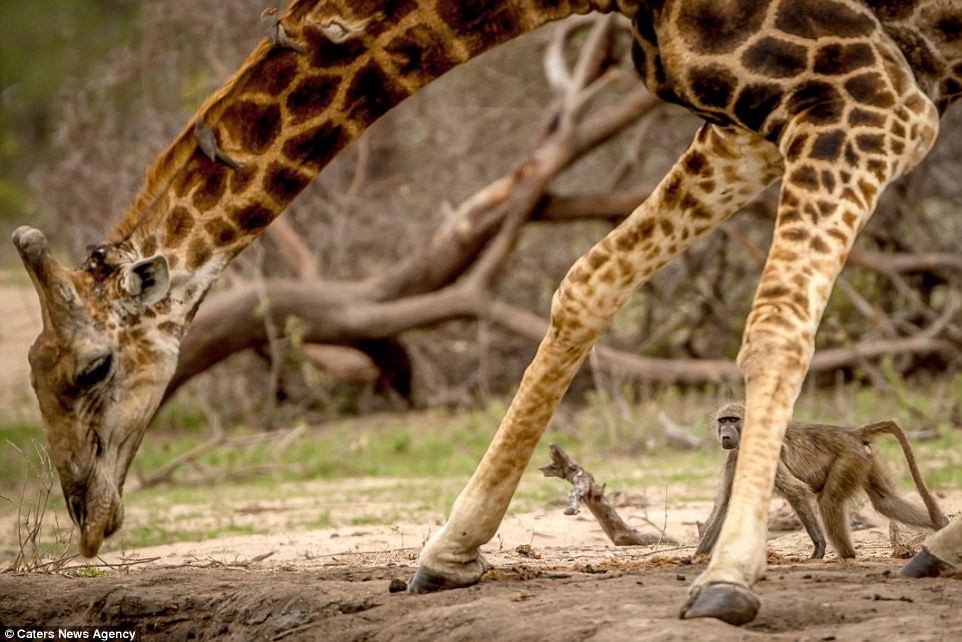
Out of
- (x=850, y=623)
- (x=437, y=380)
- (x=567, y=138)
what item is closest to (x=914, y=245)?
(x=567, y=138)

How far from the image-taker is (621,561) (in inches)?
199

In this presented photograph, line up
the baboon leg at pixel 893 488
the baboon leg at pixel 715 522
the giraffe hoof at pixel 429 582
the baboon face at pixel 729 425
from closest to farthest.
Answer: the giraffe hoof at pixel 429 582
the baboon leg at pixel 715 522
the baboon leg at pixel 893 488
the baboon face at pixel 729 425

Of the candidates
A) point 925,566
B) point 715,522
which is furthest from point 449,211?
point 925,566

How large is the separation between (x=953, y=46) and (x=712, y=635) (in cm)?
221

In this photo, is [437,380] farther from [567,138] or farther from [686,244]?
[686,244]

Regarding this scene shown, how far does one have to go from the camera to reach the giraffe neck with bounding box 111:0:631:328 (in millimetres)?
4508

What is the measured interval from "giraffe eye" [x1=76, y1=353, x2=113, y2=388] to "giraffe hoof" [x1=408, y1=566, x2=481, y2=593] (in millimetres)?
1381

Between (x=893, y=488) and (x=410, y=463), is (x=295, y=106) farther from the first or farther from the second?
(x=410, y=463)

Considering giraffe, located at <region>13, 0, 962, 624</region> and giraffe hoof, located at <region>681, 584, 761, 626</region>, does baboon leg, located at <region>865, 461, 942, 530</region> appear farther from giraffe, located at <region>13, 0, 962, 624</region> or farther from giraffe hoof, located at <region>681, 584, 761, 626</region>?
giraffe hoof, located at <region>681, 584, 761, 626</region>

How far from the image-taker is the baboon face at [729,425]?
5375mm

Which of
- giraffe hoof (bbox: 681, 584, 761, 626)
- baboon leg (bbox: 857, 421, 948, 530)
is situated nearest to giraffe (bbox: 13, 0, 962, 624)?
giraffe hoof (bbox: 681, 584, 761, 626)

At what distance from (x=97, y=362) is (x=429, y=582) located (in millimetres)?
1449

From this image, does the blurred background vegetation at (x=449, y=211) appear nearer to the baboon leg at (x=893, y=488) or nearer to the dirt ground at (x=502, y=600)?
the baboon leg at (x=893, y=488)

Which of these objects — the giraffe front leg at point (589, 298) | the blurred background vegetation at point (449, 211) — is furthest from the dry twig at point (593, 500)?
the blurred background vegetation at point (449, 211)
